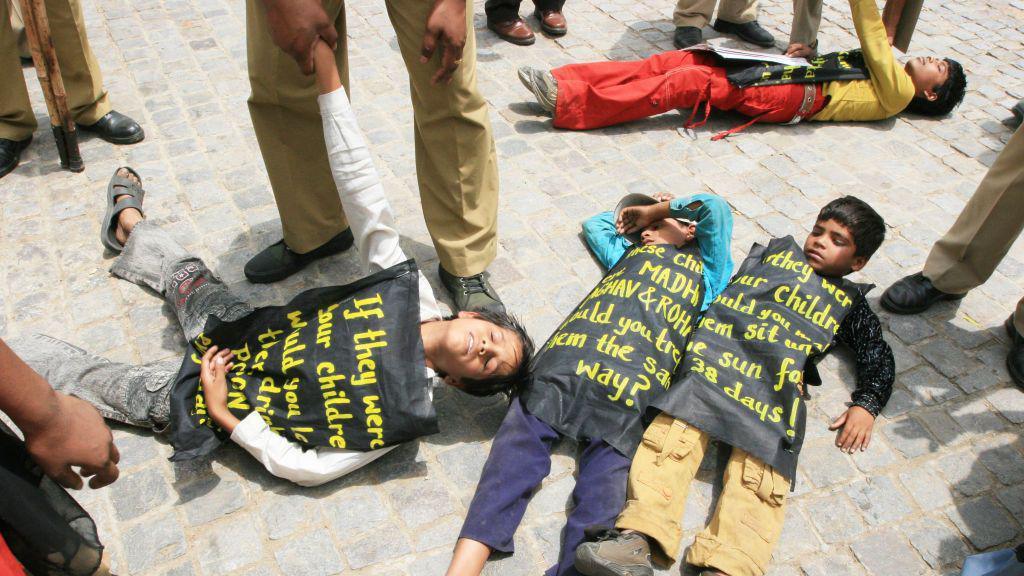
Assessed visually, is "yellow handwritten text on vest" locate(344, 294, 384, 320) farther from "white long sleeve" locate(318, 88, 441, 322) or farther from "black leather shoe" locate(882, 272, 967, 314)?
"black leather shoe" locate(882, 272, 967, 314)

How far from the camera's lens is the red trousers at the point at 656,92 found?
4520 millimetres

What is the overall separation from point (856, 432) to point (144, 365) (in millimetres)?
2754

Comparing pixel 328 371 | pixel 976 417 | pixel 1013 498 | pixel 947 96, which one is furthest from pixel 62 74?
pixel 947 96

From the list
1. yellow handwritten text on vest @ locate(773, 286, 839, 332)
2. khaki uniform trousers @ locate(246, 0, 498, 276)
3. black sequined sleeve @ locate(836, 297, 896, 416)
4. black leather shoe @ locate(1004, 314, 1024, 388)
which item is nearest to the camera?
khaki uniform trousers @ locate(246, 0, 498, 276)

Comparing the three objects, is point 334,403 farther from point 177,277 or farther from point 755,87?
point 755,87

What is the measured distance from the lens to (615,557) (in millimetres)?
2238

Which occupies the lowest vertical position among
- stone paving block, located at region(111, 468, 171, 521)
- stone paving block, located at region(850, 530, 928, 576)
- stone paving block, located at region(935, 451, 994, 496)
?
stone paving block, located at region(111, 468, 171, 521)

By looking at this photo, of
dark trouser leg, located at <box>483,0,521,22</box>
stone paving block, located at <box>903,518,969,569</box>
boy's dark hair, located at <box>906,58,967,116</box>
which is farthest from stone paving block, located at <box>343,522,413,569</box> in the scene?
boy's dark hair, located at <box>906,58,967,116</box>

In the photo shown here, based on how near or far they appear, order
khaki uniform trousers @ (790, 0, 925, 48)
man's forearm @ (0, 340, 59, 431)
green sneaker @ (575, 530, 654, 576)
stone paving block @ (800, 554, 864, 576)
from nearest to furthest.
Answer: man's forearm @ (0, 340, 59, 431)
green sneaker @ (575, 530, 654, 576)
stone paving block @ (800, 554, 864, 576)
khaki uniform trousers @ (790, 0, 925, 48)

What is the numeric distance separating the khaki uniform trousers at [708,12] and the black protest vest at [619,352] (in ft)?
10.0

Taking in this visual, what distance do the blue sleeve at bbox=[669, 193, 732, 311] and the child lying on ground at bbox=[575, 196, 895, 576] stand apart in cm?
8

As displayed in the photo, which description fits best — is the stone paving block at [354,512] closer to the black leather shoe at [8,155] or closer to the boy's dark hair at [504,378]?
the boy's dark hair at [504,378]

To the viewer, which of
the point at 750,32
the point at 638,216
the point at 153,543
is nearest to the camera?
the point at 153,543

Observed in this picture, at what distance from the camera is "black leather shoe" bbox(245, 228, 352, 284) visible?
3375mm
